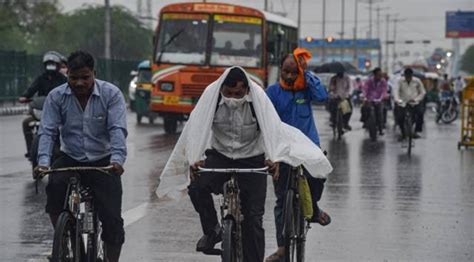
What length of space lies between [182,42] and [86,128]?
21.6 meters

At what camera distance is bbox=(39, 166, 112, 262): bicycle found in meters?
7.96

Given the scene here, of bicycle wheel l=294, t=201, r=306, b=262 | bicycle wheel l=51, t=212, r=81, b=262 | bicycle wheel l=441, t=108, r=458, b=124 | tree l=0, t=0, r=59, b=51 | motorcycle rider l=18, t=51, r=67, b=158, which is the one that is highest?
tree l=0, t=0, r=59, b=51

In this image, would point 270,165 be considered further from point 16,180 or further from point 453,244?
point 16,180

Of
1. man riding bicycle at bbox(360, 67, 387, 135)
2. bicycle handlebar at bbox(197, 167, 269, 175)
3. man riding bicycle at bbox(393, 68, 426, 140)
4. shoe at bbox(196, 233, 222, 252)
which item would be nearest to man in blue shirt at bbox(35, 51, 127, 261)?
bicycle handlebar at bbox(197, 167, 269, 175)

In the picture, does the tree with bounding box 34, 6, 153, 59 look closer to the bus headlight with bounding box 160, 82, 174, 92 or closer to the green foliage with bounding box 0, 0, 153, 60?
the green foliage with bounding box 0, 0, 153, 60

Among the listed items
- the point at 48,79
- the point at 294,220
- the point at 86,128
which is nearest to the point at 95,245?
the point at 86,128

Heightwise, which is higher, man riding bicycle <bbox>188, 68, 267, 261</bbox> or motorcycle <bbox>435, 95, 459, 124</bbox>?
man riding bicycle <bbox>188, 68, 267, 261</bbox>

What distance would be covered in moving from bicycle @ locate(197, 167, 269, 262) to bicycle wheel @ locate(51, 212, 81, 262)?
948 mm

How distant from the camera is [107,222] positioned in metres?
8.65

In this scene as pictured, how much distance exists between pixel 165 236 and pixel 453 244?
8.54 feet

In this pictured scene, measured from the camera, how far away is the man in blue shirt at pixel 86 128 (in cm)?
851

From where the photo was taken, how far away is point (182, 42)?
3006cm

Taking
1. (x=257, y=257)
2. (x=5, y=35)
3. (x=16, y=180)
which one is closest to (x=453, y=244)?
(x=257, y=257)

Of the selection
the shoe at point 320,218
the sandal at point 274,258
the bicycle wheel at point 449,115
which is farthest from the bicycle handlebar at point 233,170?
the bicycle wheel at point 449,115
